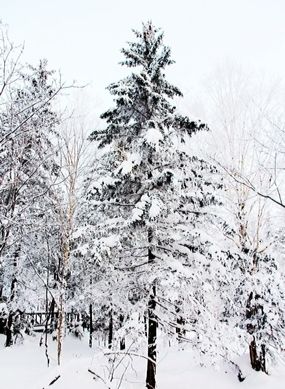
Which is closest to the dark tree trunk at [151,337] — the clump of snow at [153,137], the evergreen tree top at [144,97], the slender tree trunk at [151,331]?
the slender tree trunk at [151,331]

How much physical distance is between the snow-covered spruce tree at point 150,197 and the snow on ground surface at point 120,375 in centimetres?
143

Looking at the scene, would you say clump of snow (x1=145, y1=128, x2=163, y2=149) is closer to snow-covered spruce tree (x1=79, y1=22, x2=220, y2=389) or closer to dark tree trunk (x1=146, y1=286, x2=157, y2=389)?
snow-covered spruce tree (x1=79, y1=22, x2=220, y2=389)

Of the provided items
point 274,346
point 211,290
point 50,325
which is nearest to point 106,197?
point 211,290

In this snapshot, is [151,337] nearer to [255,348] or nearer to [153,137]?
[255,348]

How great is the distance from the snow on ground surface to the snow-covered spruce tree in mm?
1426

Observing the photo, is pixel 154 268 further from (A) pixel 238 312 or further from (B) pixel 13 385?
(B) pixel 13 385

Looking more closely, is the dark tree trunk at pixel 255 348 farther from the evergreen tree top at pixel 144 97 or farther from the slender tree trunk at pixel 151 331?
the evergreen tree top at pixel 144 97

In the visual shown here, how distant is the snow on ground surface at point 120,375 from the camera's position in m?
7.55

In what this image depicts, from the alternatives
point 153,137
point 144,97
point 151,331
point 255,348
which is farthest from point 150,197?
point 255,348

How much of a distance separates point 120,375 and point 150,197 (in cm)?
570

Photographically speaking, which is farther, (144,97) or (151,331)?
(144,97)

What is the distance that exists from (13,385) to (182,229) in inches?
297

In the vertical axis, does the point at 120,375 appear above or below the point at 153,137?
below

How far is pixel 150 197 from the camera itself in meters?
8.44
